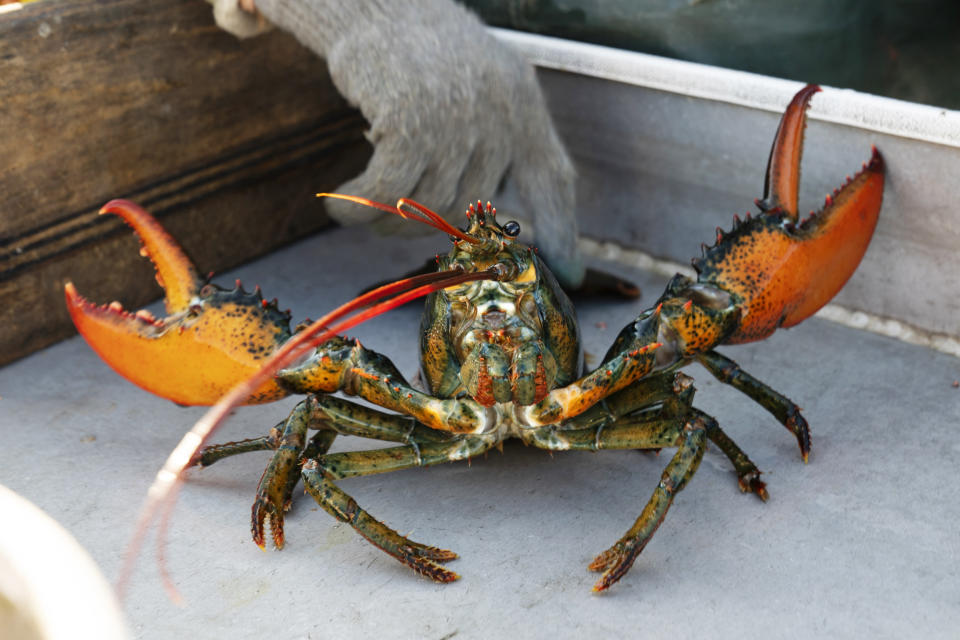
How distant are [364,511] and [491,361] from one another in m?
0.34

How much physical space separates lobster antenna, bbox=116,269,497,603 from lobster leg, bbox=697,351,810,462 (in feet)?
1.85

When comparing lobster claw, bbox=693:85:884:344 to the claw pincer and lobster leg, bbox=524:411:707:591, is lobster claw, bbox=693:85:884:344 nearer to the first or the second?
the claw pincer

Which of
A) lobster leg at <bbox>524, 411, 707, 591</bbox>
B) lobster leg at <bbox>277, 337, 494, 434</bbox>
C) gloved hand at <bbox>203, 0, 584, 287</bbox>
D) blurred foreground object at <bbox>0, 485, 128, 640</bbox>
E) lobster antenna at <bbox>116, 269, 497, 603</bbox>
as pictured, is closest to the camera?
blurred foreground object at <bbox>0, 485, 128, 640</bbox>

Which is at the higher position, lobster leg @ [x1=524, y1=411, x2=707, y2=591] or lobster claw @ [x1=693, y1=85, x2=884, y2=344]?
lobster claw @ [x1=693, y1=85, x2=884, y2=344]

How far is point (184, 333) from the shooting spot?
1771 millimetres

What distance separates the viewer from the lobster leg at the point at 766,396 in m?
1.89

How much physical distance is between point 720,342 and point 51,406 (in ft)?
5.00

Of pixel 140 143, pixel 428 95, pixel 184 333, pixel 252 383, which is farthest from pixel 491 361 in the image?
pixel 140 143

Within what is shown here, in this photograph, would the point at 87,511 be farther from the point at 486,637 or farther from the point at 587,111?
the point at 587,111

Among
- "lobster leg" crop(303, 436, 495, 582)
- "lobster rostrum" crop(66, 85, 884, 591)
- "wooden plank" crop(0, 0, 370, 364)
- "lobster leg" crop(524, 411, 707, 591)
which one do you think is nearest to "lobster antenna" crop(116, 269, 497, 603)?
"lobster rostrum" crop(66, 85, 884, 591)

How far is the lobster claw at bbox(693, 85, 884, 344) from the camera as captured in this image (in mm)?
1824

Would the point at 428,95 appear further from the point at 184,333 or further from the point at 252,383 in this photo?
the point at 252,383

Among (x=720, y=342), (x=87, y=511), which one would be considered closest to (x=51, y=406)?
(x=87, y=511)

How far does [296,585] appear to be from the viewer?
1646 mm
